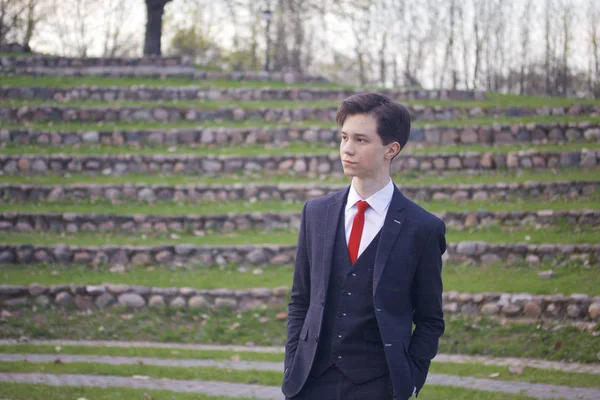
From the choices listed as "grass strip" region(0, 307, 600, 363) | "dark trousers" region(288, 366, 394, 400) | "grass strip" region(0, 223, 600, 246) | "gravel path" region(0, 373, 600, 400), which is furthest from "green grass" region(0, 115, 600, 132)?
"dark trousers" region(288, 366, 394, 400)

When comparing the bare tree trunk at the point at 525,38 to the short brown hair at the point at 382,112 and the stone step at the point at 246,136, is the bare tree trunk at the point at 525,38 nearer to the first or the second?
the stone step at the point at 246,136

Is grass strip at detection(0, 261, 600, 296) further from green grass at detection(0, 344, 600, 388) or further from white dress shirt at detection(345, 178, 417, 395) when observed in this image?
white dress shirt at detection(345, 178, 417, 395)

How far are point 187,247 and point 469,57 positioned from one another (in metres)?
20.7

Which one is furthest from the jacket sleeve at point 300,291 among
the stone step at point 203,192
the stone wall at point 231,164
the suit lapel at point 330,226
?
the stone wall at point 231,164

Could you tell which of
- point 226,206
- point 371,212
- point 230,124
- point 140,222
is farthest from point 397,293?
point 230,124

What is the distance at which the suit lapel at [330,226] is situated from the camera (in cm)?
375

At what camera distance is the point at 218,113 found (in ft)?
66.6

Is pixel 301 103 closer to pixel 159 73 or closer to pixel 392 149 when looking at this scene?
pixel 159 73

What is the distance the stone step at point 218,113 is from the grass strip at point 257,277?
789 centimetres

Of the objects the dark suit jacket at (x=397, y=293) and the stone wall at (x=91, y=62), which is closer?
the dark suit jacket at (x=397, y=293)

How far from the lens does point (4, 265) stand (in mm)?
13242

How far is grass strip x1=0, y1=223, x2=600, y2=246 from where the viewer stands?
13.1 m

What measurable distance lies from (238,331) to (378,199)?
7.31m

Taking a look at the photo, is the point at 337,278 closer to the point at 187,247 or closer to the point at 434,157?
the point at 187,247
